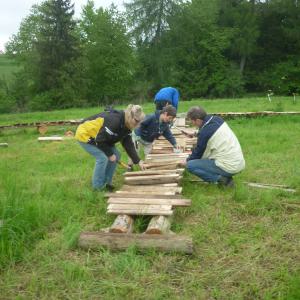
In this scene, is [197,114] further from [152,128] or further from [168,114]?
[152,128]

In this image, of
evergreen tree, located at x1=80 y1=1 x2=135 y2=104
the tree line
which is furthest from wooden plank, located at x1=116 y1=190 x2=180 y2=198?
evergreen tree, located at x1=80 y1=1 x2=135 y2=104

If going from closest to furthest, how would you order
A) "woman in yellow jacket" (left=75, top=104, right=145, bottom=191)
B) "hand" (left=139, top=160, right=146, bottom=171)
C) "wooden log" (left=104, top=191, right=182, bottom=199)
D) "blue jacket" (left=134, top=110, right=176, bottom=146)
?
"wooden log" (left=104, top=191, right=182, bottom=199) → "woman in yellow jacket" (left=75, top=104, right=145, bottom=191) → "hand" (left=139, top=160, right=146, bottom=171) → "blue jacket" (left=134, top=110, right=176, bottom=146)

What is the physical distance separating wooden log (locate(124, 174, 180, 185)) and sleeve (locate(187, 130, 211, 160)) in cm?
44

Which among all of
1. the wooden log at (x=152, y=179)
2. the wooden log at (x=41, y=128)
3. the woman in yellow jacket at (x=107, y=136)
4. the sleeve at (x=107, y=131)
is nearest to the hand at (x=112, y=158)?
the woman in yellow jacket at (x=107, y=136)

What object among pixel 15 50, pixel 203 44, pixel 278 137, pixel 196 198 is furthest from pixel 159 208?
pixel 15 50

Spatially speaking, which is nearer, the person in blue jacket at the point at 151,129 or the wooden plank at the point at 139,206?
the wooden plank at the point at 139,206

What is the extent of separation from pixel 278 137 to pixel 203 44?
98.2ft

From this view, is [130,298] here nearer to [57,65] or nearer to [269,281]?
[269,281]

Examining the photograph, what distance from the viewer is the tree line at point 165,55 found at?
35031mm

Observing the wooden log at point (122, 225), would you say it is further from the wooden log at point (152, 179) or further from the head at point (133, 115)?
the head at point (133, 115)

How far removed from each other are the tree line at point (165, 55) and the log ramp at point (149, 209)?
29669 mm

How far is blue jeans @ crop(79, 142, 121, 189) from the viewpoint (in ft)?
19.2

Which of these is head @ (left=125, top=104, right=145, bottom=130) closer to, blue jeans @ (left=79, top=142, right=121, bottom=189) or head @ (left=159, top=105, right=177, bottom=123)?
blue jeans @ (left=79, top=142, right=121, bottom=189)

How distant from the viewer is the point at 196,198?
568 centimetres
